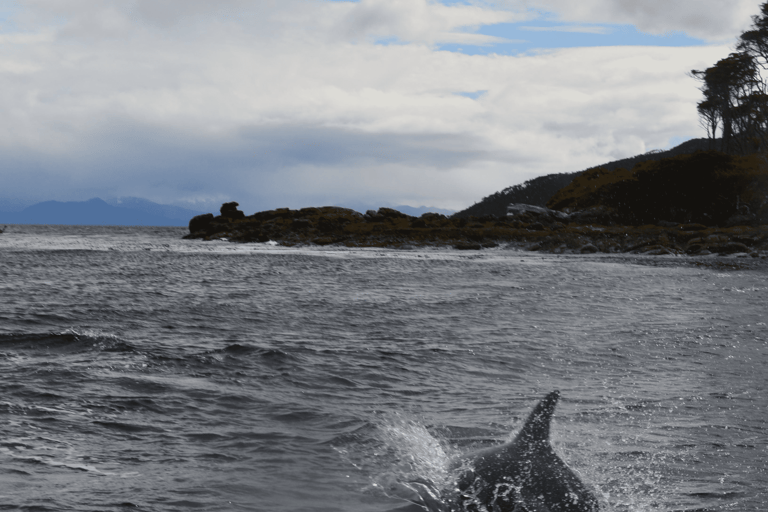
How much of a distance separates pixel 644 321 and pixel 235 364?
9544 mm

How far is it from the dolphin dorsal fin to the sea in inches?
19.2

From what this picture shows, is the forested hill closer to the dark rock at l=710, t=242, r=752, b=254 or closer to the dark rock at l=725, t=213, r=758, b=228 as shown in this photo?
the dark rock at l=725, t=213, r=758, b=228

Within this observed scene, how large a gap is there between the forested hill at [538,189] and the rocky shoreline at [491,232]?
123ft

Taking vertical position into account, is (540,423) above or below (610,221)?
below

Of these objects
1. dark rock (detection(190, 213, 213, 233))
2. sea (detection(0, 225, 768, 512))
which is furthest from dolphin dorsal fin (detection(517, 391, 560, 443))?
dark rock (detection(190, 213, 213, 233))

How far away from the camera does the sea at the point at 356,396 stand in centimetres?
519

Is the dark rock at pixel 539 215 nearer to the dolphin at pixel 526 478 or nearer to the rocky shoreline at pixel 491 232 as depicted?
the rocky shoreline at pixel 491 232

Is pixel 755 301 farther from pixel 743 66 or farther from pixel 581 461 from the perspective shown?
pixel 743 66

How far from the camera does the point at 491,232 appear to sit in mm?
50281

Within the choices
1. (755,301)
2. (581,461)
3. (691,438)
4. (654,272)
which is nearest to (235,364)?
(581,461)

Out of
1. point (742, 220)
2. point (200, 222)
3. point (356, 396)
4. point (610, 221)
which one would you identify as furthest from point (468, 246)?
point (200, 222)

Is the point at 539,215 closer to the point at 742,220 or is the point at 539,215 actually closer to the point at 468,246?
the point at 468,246

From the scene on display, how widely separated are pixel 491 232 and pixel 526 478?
4605 cm

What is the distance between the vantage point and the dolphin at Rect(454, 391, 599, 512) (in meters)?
4.75
